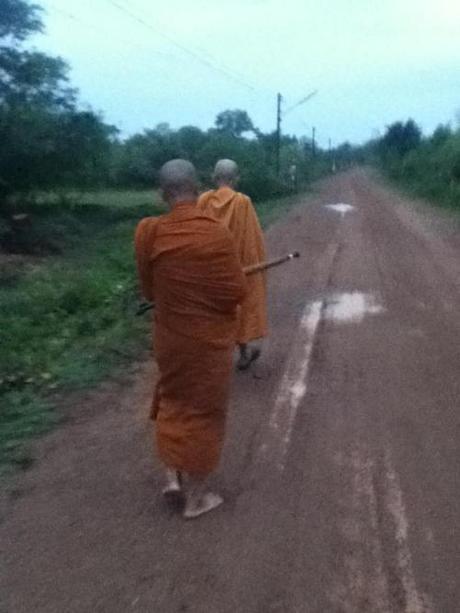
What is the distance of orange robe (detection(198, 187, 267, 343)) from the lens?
7.68 meters

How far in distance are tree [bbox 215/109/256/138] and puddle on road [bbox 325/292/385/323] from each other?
5191 centimetres

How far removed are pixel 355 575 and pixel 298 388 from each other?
335 cm

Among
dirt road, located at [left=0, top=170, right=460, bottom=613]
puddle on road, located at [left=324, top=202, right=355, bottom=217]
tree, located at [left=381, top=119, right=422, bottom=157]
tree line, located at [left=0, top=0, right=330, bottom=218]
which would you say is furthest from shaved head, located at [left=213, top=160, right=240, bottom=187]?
tree, located at [left=381, top=119, right=422, bottom=157]

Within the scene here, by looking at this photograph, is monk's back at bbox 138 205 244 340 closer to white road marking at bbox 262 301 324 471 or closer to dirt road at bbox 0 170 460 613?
dirt road at bbox 0 170 460 613

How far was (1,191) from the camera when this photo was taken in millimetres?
27625

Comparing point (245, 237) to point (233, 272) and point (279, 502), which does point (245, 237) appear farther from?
point (279, 502)

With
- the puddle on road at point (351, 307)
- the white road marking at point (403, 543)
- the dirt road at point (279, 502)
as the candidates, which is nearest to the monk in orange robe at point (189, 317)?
the dirt road at point (279, 502)

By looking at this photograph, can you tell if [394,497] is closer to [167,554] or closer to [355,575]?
[355,575]

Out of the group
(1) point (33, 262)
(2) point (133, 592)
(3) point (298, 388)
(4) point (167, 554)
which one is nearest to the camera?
(2) point (133, 592)

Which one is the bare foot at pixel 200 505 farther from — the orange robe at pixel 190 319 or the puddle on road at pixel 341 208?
the puddle on road at pixel 341 208

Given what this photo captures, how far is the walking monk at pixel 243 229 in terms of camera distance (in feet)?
25.0

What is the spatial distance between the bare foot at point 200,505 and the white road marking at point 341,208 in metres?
23.9

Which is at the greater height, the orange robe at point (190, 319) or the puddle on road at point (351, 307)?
the orange robe at point (190, 319)

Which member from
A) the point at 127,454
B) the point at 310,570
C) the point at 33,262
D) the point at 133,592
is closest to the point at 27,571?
the point at 133,592
